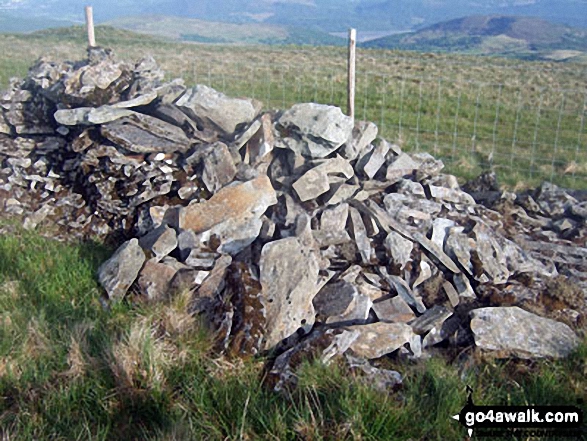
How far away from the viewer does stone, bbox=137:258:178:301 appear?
4.75 metres

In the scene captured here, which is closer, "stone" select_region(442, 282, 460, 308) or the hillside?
"stone" select_region(442, 282, 460, 308)

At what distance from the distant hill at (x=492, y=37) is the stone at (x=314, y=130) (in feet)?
171

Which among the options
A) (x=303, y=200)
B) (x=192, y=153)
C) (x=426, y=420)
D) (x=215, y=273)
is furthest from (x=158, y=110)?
(x=426, y=420)

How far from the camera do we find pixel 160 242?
5.13 metres

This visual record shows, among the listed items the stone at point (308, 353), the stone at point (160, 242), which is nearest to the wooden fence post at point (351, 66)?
the stone at point (160, 242)

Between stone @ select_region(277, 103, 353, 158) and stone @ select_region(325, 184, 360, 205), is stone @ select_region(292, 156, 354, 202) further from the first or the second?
stone @ select_region(277, 103, 353, 158)

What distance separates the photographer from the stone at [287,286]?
4359 millimetres

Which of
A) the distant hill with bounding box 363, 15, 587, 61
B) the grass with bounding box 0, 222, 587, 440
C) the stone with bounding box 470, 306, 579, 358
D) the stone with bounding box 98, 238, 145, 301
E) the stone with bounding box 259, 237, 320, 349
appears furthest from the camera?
the distant hill with bounding box 363, 15, 587, 61

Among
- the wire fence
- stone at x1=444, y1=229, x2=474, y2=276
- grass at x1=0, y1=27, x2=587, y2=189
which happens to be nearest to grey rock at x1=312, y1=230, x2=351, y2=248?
stone at x1=444, y1=229, x2=474, y2=276

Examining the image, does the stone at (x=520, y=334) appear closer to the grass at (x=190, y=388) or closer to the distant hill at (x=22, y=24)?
the grass at (x=190, y=388)

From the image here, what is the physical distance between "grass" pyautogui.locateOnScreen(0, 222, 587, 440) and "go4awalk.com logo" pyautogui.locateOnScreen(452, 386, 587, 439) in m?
0.08

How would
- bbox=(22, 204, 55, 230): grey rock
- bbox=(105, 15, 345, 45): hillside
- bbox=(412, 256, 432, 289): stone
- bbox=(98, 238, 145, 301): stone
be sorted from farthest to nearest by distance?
bbox=(105, 15, 345, 45): hillside < bbox=(22, 204, 55, 230): grey rock < bbox=(412, 256, 432, 289): stone < bbox=(98, 238, 145, 301): stone

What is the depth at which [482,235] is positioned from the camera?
18.6 feet

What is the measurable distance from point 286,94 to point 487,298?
1115 cm
